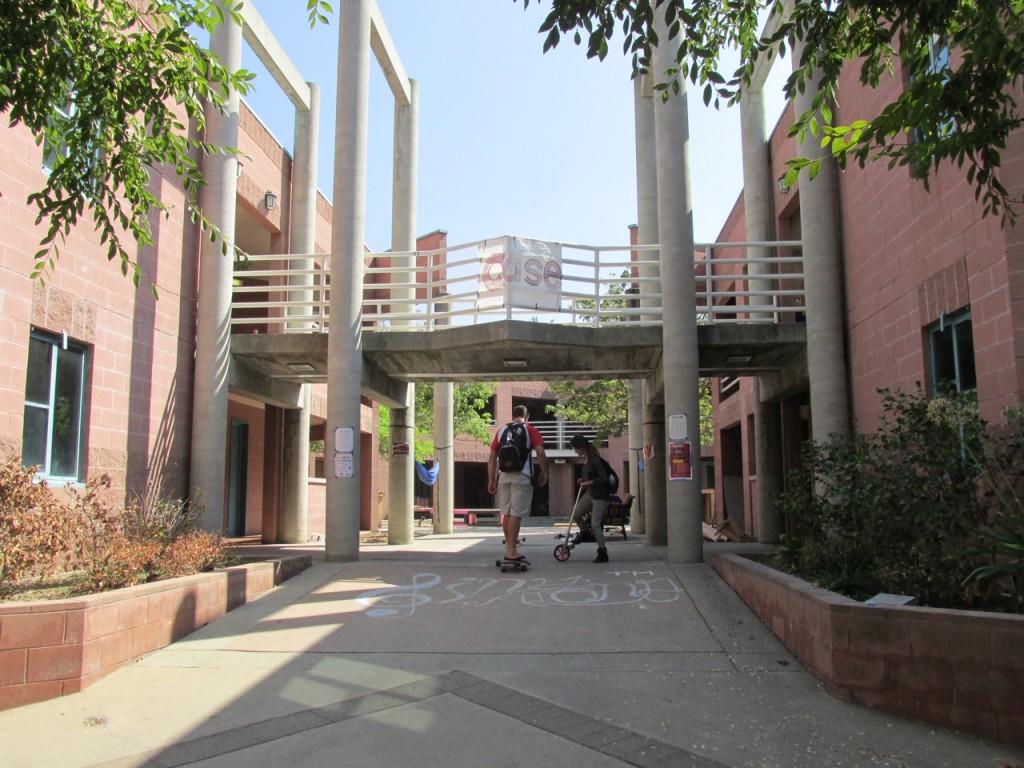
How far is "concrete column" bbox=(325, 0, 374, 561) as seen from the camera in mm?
10828

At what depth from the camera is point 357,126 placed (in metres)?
11.5

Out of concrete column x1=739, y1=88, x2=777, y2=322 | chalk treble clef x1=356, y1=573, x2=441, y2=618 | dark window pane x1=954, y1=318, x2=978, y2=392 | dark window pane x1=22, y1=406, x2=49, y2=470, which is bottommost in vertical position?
chalk treble clef x1=356, y1=573, x2=441, y2=618

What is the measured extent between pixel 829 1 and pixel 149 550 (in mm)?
6348

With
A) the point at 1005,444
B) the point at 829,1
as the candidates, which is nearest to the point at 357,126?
the point at 829,1

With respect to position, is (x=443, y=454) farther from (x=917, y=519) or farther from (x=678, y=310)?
(x=917, y=519)

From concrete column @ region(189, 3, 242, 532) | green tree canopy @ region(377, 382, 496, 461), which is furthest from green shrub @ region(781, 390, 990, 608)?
green tree canopy @ region(377, 382, 496, 461)

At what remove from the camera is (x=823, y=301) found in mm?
10398

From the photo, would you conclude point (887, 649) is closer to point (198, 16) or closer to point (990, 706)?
point (990, 706)

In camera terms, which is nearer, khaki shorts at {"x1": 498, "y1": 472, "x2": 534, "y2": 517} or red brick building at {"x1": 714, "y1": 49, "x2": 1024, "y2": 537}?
red brick building at {"x1": 714, "y1": 49, "x2": 1024, "y2": 537}

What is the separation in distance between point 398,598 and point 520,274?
17.6 ft

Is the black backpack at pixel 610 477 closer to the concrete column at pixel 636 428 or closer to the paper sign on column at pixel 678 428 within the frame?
the paper sign on column at pixel 678 428

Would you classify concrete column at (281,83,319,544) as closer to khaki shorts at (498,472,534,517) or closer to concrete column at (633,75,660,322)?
concrete column at (633,75,660,322)

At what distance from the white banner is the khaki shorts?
3.12 meters

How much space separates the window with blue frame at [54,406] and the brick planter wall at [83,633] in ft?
9.66
